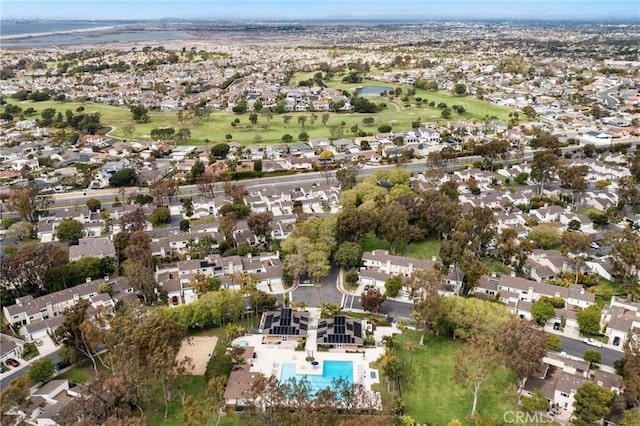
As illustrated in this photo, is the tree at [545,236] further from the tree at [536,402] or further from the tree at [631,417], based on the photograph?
the tree at [631,417]

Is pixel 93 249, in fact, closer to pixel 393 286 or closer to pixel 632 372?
pixel 393 286

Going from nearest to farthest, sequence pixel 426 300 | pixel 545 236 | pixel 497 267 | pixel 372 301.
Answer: pixel 426 300 → pixel 372 301 → pixel 497 267 → pixel 545 236

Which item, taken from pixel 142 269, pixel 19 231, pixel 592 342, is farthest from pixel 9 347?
pixel 592 342

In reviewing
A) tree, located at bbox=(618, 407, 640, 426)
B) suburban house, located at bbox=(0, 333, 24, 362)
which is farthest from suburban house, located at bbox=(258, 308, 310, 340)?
tree, located at bbox=(618, 407, 640, 426)

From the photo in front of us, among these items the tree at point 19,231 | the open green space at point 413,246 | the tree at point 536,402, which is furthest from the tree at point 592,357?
the tree at point 19,231

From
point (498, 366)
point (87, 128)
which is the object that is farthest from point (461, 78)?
point (498, 366)

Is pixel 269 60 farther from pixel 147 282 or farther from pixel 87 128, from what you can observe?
pixel 147 282
